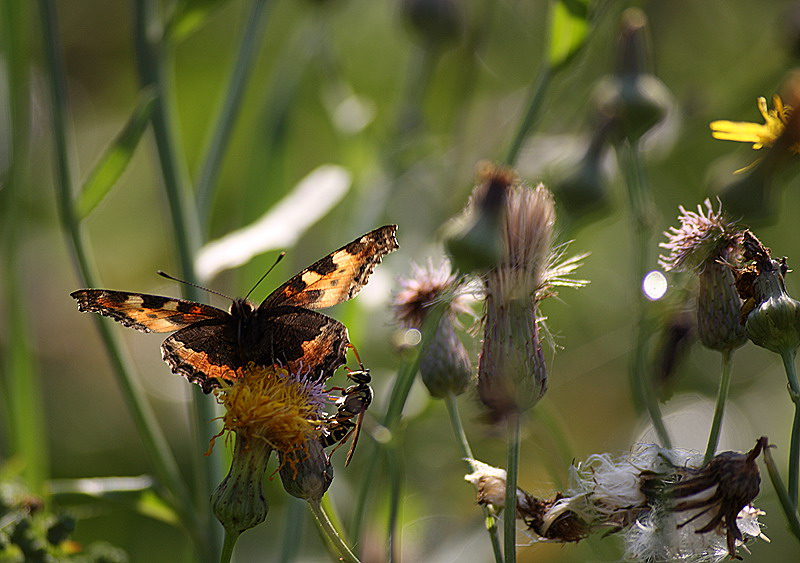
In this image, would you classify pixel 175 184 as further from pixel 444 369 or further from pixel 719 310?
pixel 719 310

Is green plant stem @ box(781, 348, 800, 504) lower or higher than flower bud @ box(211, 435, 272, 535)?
lower

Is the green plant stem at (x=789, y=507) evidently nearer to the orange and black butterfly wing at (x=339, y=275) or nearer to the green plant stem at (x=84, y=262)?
the orange and black butterfly wing at (x=339, y=275)

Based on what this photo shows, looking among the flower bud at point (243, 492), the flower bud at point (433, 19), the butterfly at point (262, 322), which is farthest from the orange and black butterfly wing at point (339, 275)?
the flower bud at point (433, 19)

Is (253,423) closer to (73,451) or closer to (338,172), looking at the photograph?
(338,172)

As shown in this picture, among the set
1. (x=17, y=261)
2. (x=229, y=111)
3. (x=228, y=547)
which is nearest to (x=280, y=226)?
(x=229, y=111)

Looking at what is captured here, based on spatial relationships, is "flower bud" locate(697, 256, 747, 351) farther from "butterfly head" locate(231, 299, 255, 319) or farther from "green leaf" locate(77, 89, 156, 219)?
"green leaf" locate(77, 89, 156, 219)

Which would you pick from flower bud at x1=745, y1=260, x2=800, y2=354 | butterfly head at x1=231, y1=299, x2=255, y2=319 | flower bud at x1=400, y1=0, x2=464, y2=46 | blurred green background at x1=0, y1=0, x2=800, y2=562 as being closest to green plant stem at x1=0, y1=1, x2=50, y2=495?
blurred green background at x1=0, y1=0, x2=800, y2=562
